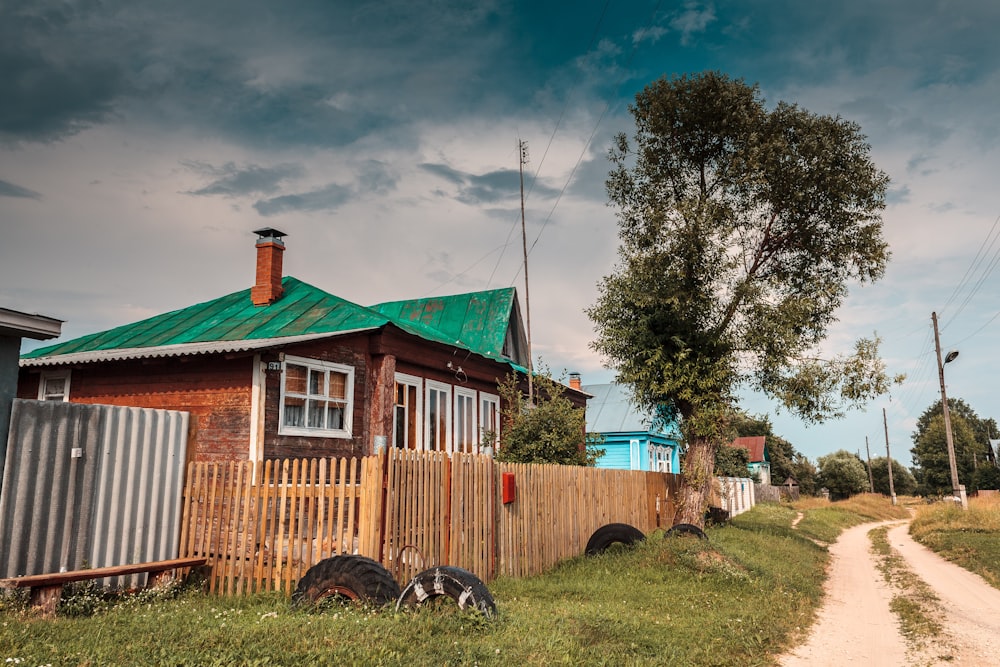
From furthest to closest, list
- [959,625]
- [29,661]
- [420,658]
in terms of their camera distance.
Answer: [959,625] → [420,658] → [29,661]

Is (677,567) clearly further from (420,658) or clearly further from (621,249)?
(621,249)

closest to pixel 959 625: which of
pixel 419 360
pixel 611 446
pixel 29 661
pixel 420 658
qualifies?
pixel 420 658

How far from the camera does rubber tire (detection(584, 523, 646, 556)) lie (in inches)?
522

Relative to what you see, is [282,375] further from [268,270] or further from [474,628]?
[474,628]

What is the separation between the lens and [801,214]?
19719 mm

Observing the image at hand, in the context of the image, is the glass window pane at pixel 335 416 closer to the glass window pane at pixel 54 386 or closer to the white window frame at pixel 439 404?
the white window frame at pixel 439 404

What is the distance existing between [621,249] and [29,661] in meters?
16.5

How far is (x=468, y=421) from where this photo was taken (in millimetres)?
19969

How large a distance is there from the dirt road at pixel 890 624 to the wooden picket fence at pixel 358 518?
14.1ft

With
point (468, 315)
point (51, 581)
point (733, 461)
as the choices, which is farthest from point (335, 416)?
point (733, 461)

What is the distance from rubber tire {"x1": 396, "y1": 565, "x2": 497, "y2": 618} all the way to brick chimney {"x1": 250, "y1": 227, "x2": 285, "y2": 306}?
493 inches

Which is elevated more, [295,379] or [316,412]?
[295,379]

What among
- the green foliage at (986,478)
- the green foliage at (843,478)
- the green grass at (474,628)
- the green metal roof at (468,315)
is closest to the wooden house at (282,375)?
the green metal roof at (468,315)

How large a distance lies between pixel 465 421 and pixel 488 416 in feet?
4.32
